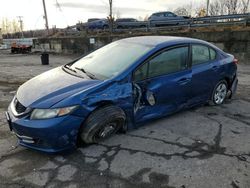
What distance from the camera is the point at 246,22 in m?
13.7

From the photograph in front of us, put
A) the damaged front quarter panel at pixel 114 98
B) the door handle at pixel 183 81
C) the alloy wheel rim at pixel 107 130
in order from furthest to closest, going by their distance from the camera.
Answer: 1. the door handle at pixel 183 81
2. the alloy wheel rim at pixel 107 130
3. the damaged front quarter panel at pixel 114 98

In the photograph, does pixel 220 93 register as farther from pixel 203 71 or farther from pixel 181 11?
pixel 181 11

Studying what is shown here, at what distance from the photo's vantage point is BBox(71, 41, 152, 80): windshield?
3.72 metres

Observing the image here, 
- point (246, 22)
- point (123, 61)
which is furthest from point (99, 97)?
point (246, 22)

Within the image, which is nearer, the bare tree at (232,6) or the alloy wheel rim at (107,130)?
the alloy wheel rim at (107,130)

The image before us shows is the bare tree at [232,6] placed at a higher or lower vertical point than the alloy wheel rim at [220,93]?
higher

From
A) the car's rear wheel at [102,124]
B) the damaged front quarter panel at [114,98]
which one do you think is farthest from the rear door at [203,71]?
the car's rear wheel at [102,124]

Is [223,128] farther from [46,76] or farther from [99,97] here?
[46,76]

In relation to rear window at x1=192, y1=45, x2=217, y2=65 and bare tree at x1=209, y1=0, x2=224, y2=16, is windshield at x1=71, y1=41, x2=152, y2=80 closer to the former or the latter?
rear window at x1=192, y1=45, x2=217, y2=65

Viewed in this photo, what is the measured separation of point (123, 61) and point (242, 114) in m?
2.65

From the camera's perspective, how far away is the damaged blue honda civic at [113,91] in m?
3.06

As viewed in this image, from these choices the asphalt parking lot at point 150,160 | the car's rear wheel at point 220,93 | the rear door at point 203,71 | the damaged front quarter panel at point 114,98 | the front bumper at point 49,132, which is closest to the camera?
the asphalt parking lot at point 150,160

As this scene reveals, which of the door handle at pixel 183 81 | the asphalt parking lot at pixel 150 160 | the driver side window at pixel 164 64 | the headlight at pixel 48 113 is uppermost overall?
the driver side window at pixel 164 64

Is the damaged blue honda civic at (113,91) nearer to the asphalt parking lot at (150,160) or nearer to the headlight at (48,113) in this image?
the headlight at (48,113)
